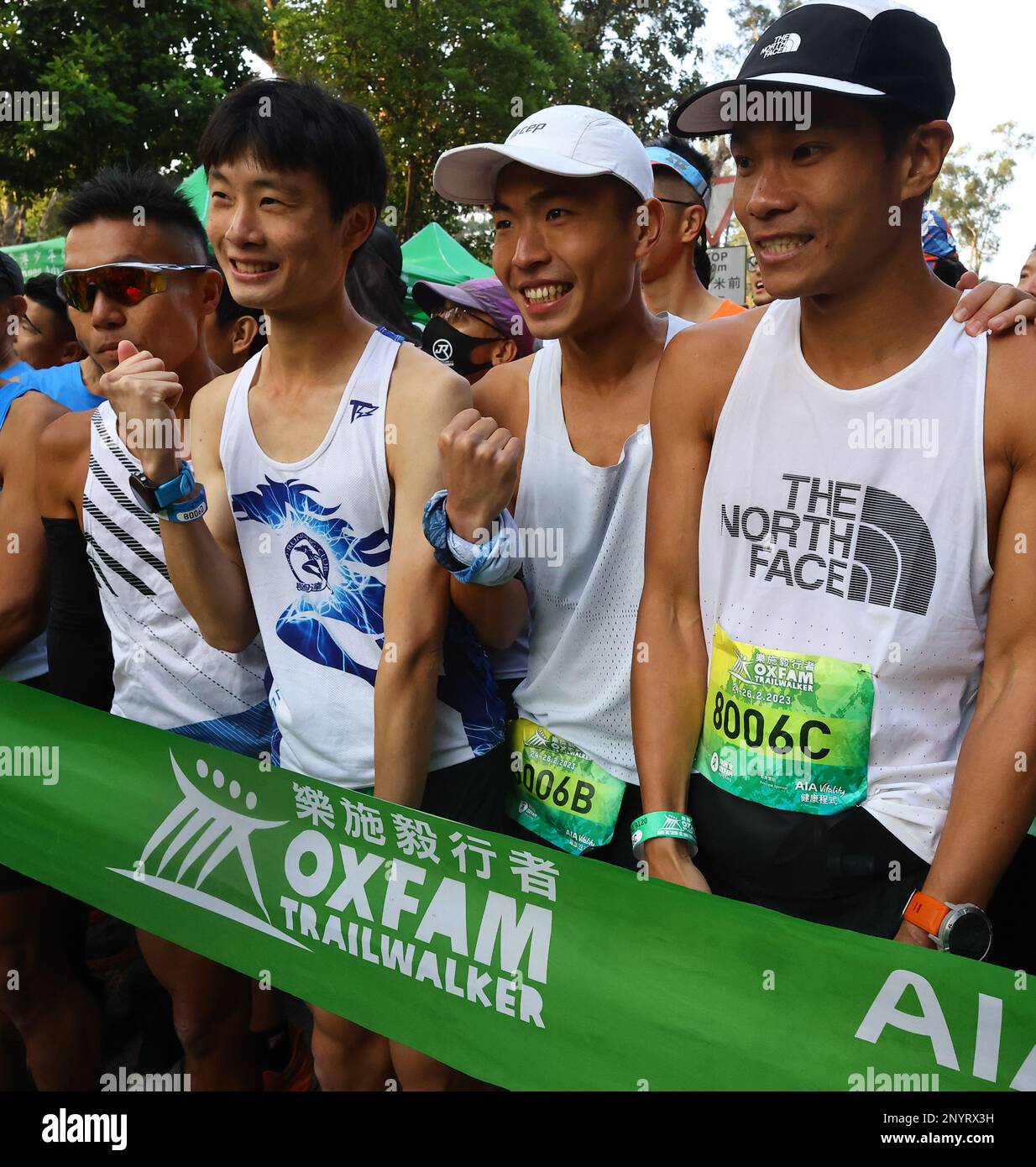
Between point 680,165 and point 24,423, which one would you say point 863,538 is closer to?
point 24,423

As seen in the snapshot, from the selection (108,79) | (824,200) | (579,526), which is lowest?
(579,526)

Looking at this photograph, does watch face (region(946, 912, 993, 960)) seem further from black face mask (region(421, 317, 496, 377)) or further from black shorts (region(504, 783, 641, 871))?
black face mask (region(421, 317, 496, 377))

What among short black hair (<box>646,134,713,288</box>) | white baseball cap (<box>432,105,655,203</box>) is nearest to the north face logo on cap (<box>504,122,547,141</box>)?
white baseball cap (<box>432,105,655,203</box>)

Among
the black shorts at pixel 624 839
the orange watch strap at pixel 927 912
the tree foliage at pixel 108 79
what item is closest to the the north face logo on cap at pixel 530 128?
the black shorts at pixel 624 839

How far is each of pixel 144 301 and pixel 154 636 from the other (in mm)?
879

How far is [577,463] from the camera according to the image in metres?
2.60

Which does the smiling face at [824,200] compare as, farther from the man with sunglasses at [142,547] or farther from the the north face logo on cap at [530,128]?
the man with sunglasses at [142,547]

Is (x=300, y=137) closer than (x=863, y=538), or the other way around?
(x=863, y=538)

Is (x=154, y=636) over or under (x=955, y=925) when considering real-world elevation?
over

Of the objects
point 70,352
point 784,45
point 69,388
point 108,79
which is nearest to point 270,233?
point 784,45

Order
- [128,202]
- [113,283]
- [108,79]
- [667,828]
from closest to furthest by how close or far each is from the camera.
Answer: [667,828] < [113,283] < [128,202] < [108,79]

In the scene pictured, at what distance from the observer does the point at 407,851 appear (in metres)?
2.22

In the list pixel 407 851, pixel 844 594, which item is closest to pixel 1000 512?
pixel 844 594

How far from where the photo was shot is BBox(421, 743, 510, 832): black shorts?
2.66 metres
